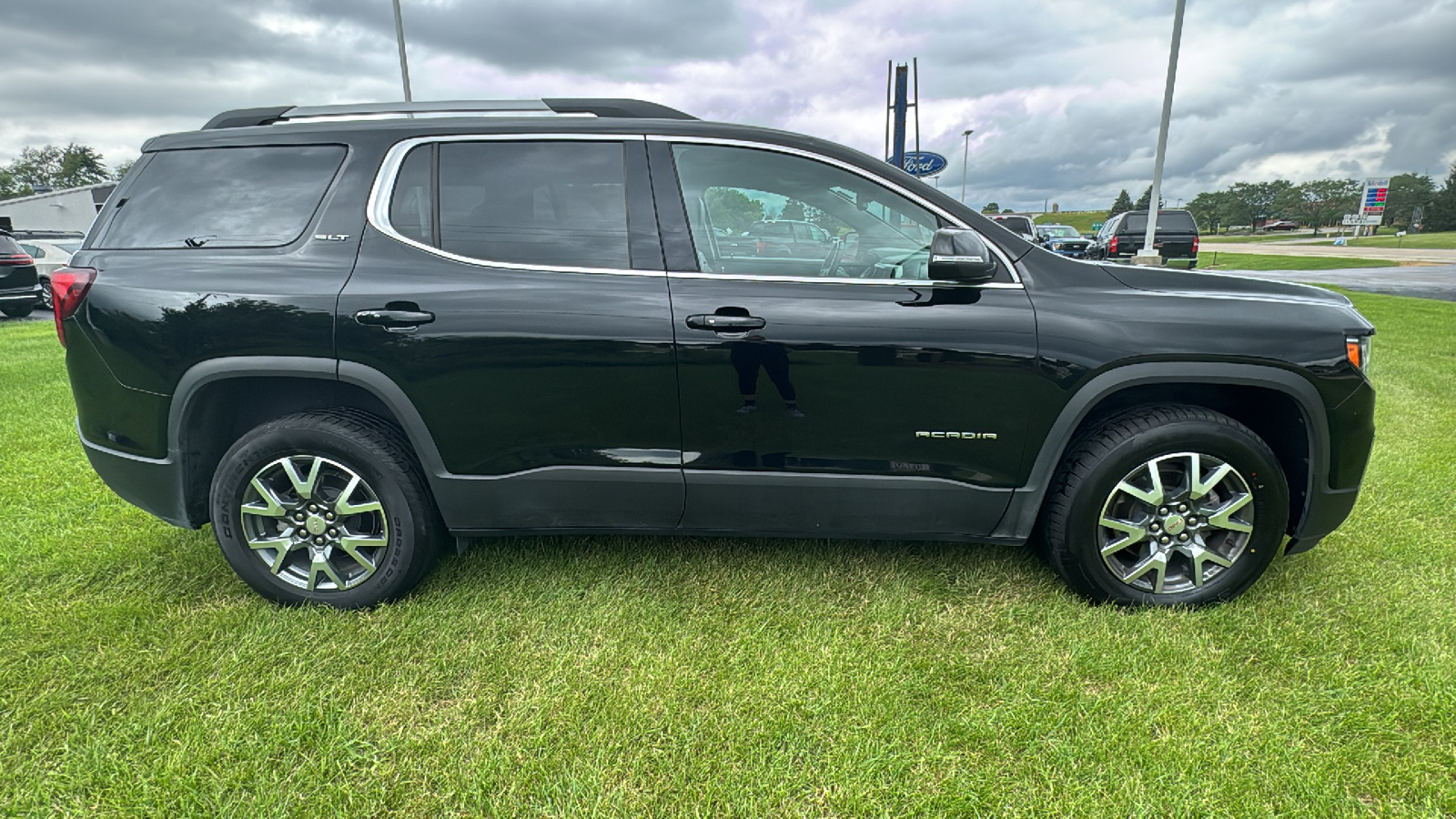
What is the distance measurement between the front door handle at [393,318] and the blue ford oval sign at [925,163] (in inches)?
1011

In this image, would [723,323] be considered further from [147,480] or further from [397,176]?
[147,480]

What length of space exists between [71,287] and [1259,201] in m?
120

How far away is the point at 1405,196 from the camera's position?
73.3 m

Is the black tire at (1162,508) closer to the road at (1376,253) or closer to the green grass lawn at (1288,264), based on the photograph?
the green grass lawn at (1288,264)

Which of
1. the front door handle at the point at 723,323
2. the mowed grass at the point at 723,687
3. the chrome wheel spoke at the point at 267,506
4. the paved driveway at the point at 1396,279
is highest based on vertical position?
the front door handle at the point at 723,323

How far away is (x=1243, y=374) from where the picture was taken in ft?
7.77

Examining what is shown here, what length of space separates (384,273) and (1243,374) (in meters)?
2.89

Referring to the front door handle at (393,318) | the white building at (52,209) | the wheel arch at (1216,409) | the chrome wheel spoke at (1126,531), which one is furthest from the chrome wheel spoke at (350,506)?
the white building at (52,209)

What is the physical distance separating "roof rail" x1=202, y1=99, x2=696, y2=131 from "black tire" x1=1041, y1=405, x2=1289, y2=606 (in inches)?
75.6

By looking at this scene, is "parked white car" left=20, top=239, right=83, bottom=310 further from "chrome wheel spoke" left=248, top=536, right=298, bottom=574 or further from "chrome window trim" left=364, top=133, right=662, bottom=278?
"chrome window trim" left=364, top=133, right=662, bottom=278

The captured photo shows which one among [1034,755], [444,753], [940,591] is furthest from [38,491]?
[1034,755]

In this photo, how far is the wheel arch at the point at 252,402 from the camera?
94.7 inches

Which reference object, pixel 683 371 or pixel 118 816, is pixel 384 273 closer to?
pixel 683 371

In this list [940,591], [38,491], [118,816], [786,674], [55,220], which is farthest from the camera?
[55,220]
